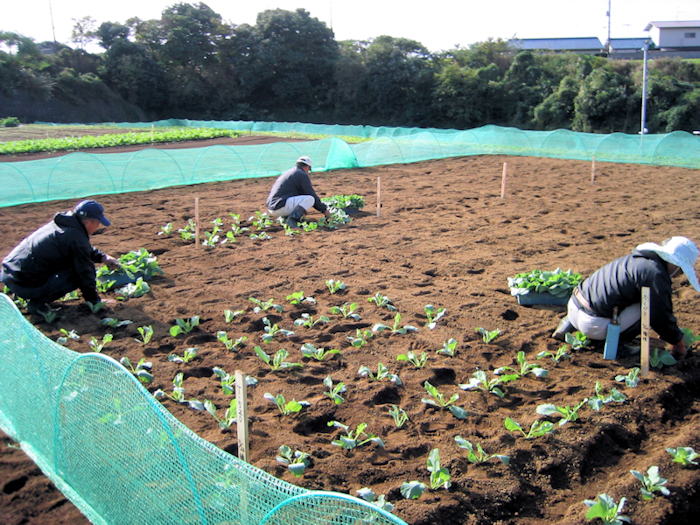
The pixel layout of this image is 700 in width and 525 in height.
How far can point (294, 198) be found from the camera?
9992mm

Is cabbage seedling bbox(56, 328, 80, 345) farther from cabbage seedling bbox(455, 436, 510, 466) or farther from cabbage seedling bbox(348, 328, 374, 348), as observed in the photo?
cabbage seedling bbox(455, 436, 510, 466)

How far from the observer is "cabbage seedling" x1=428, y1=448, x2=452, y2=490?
3.32 metres

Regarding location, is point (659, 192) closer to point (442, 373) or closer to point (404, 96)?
A: point (442, 373)

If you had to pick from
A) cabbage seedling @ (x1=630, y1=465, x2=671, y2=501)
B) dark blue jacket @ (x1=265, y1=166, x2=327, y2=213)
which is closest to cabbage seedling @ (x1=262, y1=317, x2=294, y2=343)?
cabbage seedling @ (x1=630, y1=465, x2=671, y2=501)

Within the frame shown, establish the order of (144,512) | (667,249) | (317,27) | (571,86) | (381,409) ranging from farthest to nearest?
(317,27)
(571,86)
(667,249)
(381,409)
(144,512)

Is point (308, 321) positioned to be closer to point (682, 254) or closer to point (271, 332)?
point (271, 332)

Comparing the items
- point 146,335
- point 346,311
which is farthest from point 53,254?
point 346,311

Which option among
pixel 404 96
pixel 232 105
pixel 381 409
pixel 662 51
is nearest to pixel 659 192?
pixel 381 409

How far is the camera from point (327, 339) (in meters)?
5.53

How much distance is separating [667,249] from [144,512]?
4.41 meters

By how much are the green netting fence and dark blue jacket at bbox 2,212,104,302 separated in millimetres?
6902

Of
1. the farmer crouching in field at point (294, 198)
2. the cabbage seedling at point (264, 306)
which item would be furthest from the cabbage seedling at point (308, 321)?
the farmer crouching in field at point (294, 198)

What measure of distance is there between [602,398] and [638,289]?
1056 mm

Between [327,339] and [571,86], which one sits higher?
[571,86]
